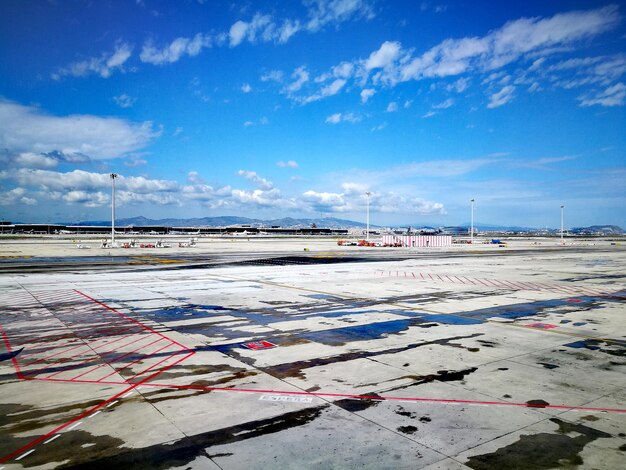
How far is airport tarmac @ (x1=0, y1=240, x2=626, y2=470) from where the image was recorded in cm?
736

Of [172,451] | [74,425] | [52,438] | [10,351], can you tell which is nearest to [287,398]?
[172,451]

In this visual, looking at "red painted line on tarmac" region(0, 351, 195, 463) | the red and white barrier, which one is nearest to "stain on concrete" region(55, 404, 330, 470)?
"red painted line on tarmac" region(0, 351, 195, 463)

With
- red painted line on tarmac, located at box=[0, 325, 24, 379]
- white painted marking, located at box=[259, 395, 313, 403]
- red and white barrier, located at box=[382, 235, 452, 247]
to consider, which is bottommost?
red painted line on tarmac, located at box=[0, 325, 24, 379]

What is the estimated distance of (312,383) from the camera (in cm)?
1068

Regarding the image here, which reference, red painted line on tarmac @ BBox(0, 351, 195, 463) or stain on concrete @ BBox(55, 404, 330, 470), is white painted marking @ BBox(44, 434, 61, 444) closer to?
Answer: red painted line on tarmac @ BBox(0, 351, 195, 463)

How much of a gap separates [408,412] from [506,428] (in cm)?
186

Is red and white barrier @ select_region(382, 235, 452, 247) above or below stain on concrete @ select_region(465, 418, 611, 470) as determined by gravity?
above

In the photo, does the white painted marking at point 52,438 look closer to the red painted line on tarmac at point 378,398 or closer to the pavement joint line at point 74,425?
the pavement joint line at point 74,425

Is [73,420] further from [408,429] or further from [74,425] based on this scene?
[408,429]

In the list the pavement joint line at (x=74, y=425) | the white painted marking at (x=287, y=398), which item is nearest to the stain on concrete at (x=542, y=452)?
the white painted marking at (x=287, y=398)

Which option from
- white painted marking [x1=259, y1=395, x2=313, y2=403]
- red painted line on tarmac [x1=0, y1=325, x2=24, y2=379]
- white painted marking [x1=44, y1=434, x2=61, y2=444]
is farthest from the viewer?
red painted line on tarmac [x1=0, y1=325, x2=24, y2=379]

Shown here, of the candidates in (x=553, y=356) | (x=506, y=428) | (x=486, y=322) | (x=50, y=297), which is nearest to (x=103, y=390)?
(x=506, y=428)

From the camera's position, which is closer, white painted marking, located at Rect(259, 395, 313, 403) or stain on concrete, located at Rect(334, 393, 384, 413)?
stain on concrete, located at Rect(334, 393, 384, 413)

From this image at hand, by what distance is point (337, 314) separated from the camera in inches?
769
